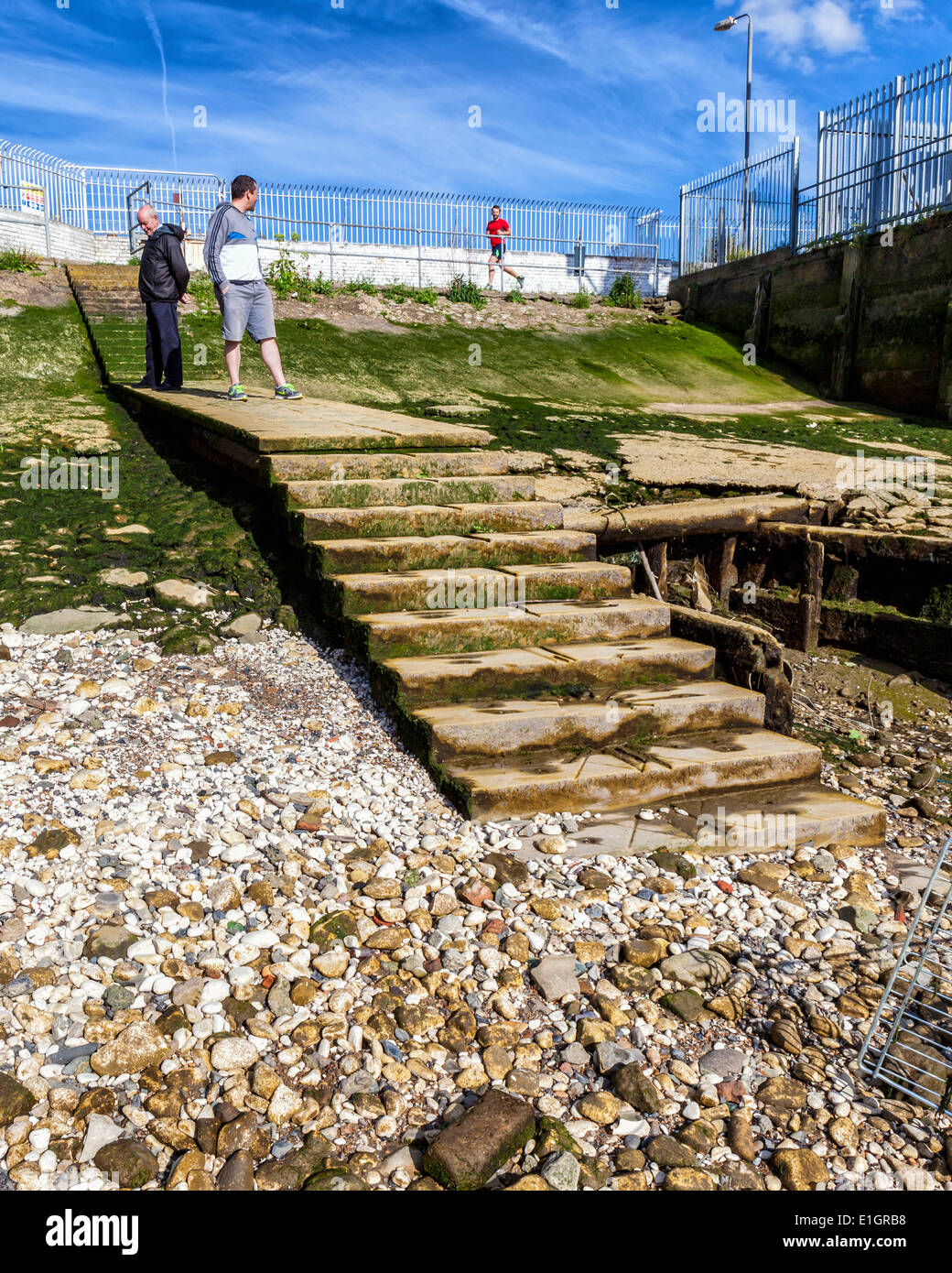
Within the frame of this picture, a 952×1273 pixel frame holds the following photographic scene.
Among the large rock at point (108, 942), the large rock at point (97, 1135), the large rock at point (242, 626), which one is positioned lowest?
the large rock at point (97, 1135)

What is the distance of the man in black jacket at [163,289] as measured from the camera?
719cm

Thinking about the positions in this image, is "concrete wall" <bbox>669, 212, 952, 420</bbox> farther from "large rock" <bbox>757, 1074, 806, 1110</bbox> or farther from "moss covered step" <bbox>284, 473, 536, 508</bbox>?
"large rock" <bbox>757, 1074, 806, 1110</bbox>

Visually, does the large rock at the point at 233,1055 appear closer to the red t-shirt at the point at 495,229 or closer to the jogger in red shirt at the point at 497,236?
the jogger in red shirt at the point at 497,236

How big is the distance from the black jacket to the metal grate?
7.06m

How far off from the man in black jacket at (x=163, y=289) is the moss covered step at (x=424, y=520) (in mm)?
3821

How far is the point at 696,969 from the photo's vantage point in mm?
2184

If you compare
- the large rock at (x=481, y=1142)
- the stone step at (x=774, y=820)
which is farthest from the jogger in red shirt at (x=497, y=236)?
the large rock at (x=481, y=1142)

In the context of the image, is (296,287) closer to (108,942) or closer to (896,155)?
(896,155)

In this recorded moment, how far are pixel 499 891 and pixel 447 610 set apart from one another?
1.61 meters

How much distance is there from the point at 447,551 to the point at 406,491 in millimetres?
549

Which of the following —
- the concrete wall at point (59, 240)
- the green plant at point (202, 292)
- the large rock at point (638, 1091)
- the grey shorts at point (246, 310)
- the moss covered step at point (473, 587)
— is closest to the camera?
the large rock at point (638, 1091)

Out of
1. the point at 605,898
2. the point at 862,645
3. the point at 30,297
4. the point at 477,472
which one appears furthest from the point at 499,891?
the point at 30,297

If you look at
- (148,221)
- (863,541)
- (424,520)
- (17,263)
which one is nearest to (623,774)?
(424,520)
